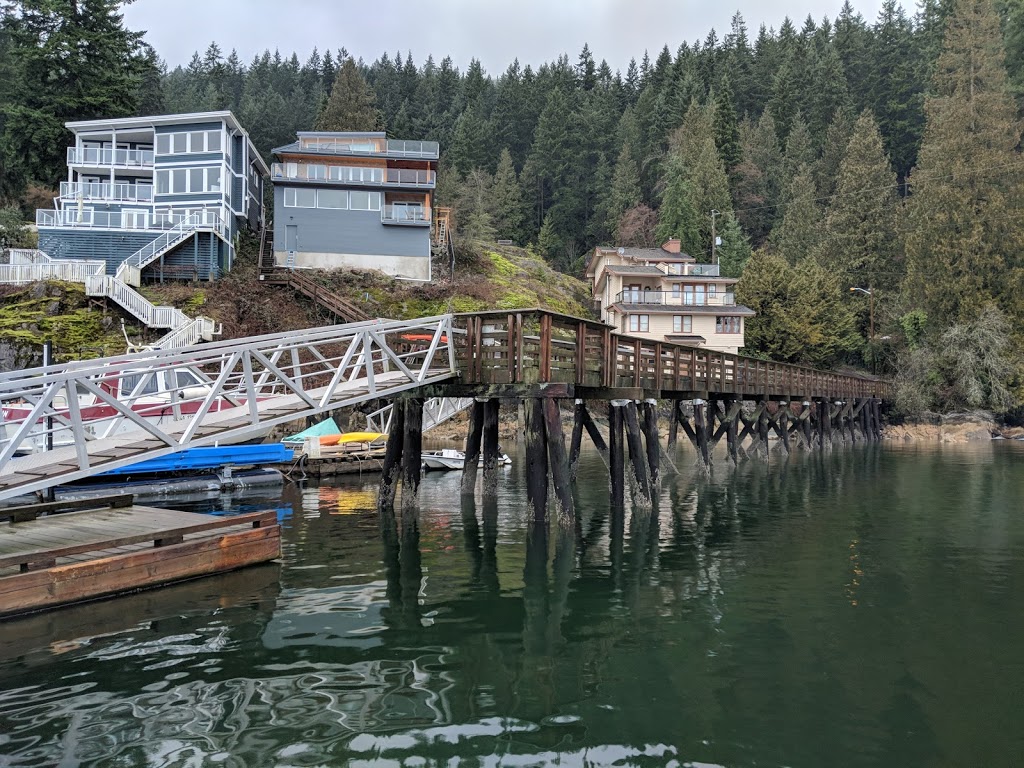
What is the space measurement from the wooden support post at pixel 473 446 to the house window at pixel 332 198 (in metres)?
35.0

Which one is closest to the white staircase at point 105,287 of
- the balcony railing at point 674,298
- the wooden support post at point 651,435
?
the wooden support post at point 651,435

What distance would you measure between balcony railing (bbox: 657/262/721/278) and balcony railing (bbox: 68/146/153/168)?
136ft

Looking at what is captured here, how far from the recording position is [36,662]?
898cm

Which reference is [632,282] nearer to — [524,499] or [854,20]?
[524,499]

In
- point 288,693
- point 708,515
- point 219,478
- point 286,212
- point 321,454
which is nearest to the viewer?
point 288,693

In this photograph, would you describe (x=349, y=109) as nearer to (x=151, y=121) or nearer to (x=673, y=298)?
(x=151, y=121)

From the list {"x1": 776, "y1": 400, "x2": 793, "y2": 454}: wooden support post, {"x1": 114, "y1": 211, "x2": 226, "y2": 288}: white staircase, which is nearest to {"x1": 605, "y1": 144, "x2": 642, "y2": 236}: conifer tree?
{"x1": 776, "y1": 400, "x2": 793, "y2": 454}: wooden support post

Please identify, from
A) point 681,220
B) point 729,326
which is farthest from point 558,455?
point 681,220

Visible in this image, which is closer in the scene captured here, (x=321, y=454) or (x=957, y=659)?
(x=957, y=659)

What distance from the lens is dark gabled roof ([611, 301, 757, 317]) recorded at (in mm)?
61625

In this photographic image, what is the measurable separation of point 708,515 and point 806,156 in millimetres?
84232

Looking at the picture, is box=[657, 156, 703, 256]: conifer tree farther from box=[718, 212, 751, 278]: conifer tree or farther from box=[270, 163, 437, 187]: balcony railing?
box=[270, 163, 437, 187]: balcony railing

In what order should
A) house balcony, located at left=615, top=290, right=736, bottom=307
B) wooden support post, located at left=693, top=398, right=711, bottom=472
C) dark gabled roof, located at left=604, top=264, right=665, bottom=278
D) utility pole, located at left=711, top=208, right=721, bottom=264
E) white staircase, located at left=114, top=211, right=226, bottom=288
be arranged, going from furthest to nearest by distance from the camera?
utility pole, located at left=711, top=208, right=721, bottom=264, dark gabled roof, located at left=604, top=264, right=665, bottom=278, house balcony, located at left=615, top=290, right=736, bottom=307, white staircase, located at left=114, top=211, right=226, bottom=288, wooden support post, located at left=693, top=398, right=711, bottom=472

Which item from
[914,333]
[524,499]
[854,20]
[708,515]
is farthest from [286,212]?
[854,20]
